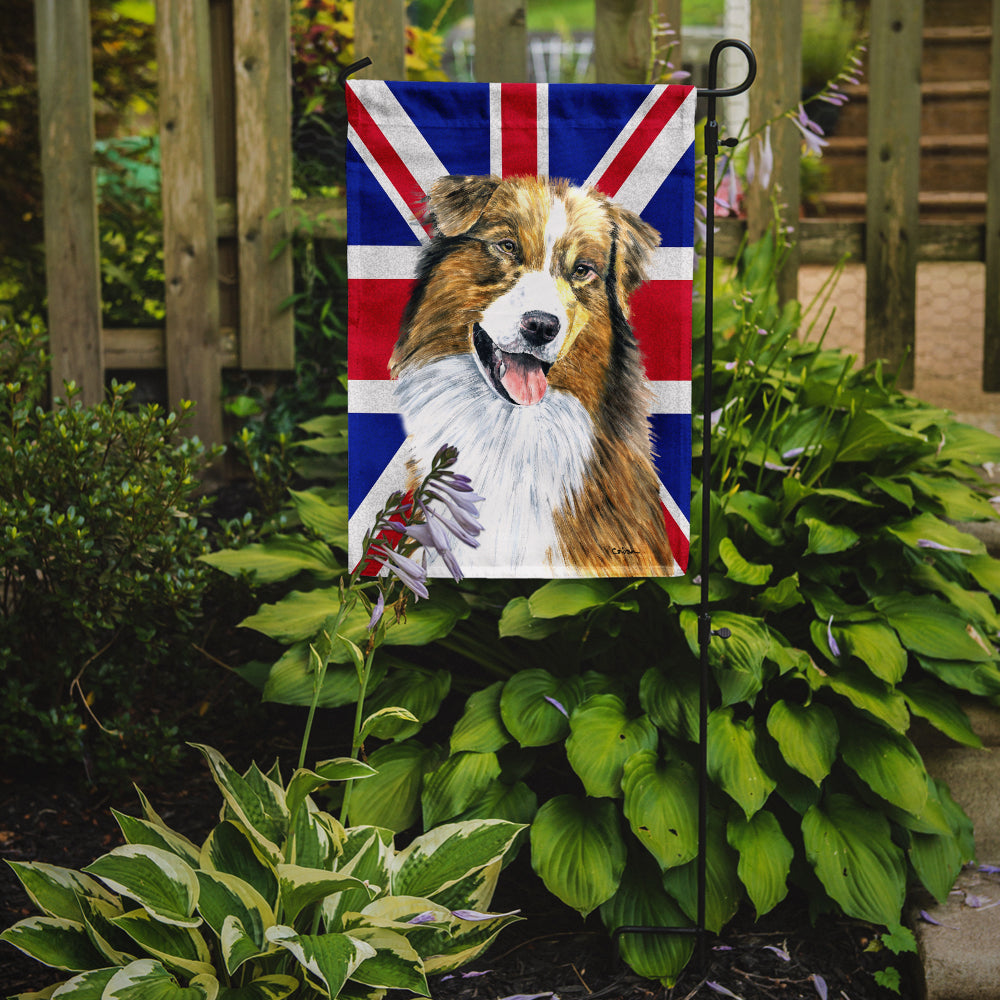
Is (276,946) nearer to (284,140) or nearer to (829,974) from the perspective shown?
A: (829,974)

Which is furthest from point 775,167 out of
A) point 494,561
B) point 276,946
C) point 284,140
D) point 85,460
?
point 276,946

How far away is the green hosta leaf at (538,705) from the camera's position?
1.86 meters

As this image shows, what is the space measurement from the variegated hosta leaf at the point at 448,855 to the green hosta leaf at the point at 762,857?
1.43 ft

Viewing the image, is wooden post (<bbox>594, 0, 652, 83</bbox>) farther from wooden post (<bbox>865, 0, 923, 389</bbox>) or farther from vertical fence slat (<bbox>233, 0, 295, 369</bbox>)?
vertical fence slat (<bbox>233, 0, 295, 369</bbox>)

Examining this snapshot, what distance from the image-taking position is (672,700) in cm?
190

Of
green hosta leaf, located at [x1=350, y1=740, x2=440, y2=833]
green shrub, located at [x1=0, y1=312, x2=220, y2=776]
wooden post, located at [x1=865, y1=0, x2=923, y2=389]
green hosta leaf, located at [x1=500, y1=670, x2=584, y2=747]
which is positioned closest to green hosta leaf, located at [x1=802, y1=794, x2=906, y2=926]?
green hosta leaf, located at [x1=500, y1=670, x2=584, y2=747]

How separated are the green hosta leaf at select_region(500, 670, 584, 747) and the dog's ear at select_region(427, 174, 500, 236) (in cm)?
85

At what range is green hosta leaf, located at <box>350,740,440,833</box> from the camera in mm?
1880

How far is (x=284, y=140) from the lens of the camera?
10.3 ft

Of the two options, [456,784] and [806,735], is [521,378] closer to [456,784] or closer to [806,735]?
[456,784]

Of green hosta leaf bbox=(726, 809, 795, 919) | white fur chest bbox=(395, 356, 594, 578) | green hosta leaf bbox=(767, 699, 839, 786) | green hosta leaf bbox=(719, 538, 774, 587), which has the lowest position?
green hosta leaf bbox=(726, 809, 795, 919)

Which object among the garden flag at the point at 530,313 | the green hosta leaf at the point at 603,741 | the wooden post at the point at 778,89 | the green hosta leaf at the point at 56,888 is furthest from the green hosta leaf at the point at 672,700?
the wooden post at the point at 778,89

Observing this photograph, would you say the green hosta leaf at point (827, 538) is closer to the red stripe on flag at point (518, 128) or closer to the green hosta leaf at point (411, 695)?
the green hosta leaf at point (411, 695)

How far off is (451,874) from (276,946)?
0.97 feet
